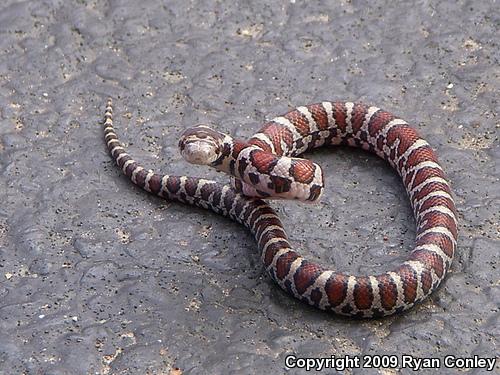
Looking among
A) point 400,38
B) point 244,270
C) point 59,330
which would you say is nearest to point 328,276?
point 244,270

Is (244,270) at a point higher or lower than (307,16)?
lower

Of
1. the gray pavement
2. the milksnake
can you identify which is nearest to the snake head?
the milksnake

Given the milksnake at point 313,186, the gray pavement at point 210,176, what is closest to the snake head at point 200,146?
the milksnake at point 313,186

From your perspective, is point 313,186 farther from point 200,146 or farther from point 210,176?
point 210,176

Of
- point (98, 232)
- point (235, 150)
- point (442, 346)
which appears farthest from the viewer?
point (98, 232)

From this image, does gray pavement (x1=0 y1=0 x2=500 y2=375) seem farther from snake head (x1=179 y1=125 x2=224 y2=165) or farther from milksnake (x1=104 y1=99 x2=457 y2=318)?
snake head (x1=179 y1=125 x2=224 y2=165)

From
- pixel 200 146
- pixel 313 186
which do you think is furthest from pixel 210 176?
pixel 313 186

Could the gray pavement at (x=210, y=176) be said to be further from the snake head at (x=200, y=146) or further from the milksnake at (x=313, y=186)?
the snake head at (x=200, y=146)

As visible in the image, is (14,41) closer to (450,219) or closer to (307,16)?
(307,16)
